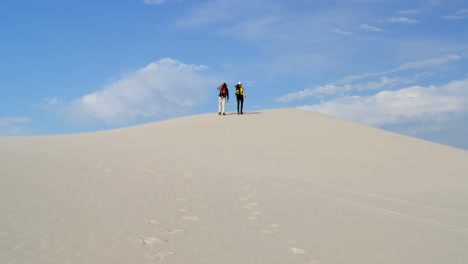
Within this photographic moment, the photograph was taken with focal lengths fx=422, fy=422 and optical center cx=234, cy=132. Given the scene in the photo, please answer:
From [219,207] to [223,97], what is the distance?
47.4ft

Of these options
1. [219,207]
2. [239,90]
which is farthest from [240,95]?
[219,207]

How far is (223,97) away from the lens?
20312 millimetres

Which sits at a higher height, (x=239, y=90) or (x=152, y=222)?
(x=239, y=90)

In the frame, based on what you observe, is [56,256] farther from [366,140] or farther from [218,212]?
[366,140]

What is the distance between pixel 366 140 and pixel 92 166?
39.9 ft

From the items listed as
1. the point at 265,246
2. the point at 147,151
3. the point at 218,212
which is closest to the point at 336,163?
the point at 147,151

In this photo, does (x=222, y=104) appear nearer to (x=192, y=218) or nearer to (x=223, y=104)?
(x=223, y=104)

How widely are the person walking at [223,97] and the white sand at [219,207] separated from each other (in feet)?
20.7

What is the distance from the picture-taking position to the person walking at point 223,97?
19797 millimetres

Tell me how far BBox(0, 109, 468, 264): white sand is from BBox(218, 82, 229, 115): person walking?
20.7 ft

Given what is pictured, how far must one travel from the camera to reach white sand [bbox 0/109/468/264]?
4.12 meters

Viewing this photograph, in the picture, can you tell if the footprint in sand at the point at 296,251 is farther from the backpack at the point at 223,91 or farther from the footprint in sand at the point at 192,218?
the backpack at the point at 223,91

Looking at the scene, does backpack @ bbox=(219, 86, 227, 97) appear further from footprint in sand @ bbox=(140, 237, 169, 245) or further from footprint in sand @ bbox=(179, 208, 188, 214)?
footprint in sand @ bbox=(140, 237, 169, 245)

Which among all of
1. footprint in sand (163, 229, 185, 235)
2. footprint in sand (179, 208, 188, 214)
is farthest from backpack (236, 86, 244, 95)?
footprint in sand (163, 229, 185, 235)
